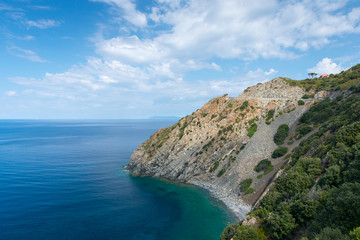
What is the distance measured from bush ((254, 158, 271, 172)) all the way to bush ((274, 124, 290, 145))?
765 cm

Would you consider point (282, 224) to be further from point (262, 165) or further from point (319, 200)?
point (262, 165)

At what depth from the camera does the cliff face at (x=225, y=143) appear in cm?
5312

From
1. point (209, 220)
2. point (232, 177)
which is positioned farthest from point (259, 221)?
point (232, 177)

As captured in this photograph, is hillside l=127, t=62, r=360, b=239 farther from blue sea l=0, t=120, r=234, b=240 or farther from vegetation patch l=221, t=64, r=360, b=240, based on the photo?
blue sea l=0, t=120, r=234, b=240

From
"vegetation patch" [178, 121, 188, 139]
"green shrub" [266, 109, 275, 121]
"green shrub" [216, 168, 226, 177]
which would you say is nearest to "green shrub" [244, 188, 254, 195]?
"green shrub" [216, 168, 226, 177]

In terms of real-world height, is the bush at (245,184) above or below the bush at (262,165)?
below

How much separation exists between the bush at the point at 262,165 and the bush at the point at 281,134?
25.1 feet

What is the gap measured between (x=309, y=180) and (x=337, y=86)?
49.9 meters

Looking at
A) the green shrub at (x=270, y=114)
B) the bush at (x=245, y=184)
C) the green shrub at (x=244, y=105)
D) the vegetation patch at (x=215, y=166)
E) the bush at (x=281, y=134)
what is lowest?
the bush at (x=245, y=184)

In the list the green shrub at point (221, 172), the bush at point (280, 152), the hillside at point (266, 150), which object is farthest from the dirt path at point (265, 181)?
the green shrub at point (221, 172)

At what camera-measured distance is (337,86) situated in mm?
60906

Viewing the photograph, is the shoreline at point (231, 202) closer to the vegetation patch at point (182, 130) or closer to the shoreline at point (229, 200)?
the shoreline at point (229, 200)

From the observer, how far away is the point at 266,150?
5478 cm

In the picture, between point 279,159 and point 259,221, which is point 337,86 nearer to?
point 279,159
